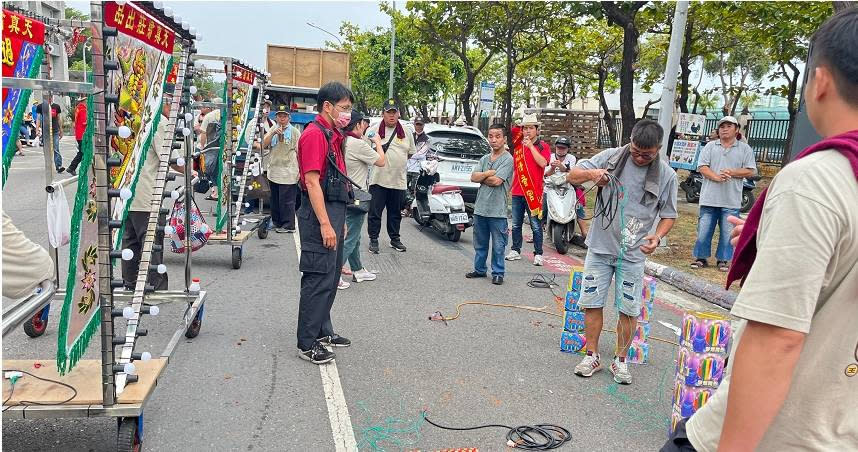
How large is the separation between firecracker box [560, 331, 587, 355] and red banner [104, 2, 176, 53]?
359cm

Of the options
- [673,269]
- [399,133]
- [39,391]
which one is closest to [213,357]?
[39,391]

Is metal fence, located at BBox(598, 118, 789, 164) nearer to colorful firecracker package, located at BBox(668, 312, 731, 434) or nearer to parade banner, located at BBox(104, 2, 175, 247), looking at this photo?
colorful firecracker package, located at BBox(668, 312, 731, 434)

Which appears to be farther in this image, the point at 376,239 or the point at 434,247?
the point at 434,247

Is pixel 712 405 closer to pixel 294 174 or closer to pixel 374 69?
pixel 294 174

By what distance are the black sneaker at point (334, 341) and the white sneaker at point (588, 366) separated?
179 cm

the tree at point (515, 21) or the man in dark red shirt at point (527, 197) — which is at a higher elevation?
the tree at point (515, 21)

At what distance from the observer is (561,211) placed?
9.15m

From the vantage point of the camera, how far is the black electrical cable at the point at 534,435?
3.53 m

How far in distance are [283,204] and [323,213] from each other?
5.40 meters

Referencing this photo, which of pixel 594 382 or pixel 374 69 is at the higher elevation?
pixel 374 69

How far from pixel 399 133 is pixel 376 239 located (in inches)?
59.8

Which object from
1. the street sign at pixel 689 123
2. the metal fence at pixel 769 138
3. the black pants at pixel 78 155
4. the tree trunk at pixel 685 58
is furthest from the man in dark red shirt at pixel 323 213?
the metal fence at pixel 769 138

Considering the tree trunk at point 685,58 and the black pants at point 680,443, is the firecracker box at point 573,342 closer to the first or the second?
the black pants at point 680,443

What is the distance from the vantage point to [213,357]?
15.1 feet
